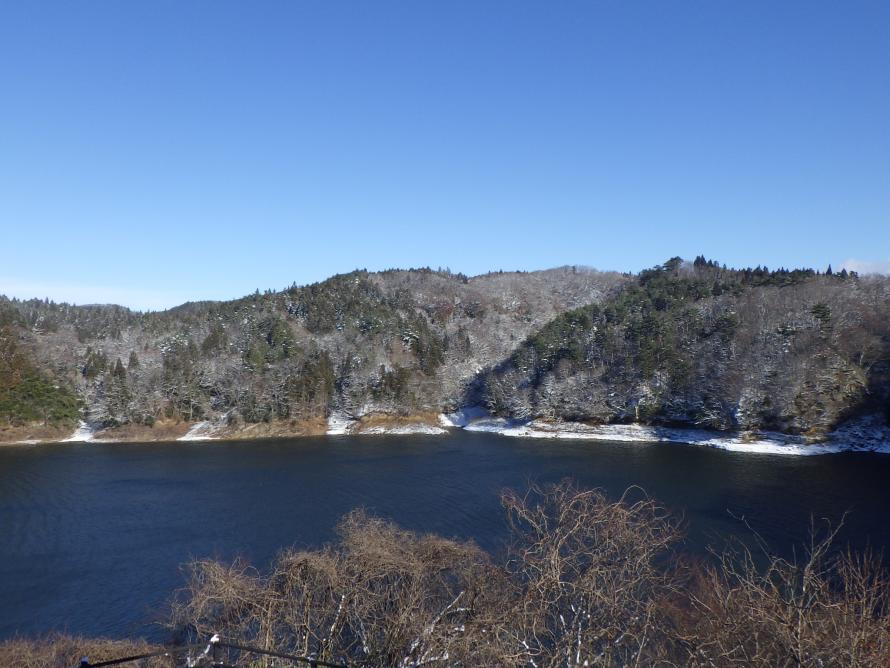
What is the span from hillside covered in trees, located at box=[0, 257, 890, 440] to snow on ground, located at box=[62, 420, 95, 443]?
0.91 meters

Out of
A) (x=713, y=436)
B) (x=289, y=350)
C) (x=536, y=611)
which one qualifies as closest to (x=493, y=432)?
(x=713, y=436)

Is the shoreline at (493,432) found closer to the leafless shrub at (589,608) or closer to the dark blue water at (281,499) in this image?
the dark blue water at (281,499)

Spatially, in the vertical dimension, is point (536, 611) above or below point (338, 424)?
above

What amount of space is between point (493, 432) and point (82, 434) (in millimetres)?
39642

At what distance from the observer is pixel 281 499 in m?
31.0

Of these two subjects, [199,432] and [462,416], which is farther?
[462,416]

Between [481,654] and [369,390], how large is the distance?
53617mm

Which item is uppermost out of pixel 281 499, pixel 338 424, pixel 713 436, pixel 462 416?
pixel 713 436

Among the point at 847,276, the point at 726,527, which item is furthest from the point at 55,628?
the point at 847,276

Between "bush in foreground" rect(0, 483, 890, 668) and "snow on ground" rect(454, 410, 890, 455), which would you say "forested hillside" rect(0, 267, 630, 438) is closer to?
"snow on ground" rect(454, 410, 890, 455)

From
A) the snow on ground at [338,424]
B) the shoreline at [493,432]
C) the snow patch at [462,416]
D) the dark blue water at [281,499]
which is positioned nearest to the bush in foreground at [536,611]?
the dark blue water at [281,499]

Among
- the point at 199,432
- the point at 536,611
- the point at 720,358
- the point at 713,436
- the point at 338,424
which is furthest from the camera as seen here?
the point at 338,424

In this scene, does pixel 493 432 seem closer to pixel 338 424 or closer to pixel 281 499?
pixel 338 424

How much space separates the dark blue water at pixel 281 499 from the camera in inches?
796
